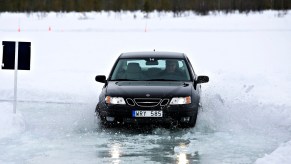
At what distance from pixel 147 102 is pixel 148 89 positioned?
345 millimetres

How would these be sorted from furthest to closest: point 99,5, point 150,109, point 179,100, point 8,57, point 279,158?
point 99,5 → point 8,57 → point 179,100 → point 150,109 → point 279,158

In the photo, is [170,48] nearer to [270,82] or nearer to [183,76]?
[270,82]

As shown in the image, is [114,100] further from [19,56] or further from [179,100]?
[19,56]

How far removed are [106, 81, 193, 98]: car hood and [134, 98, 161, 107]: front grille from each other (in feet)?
0.20

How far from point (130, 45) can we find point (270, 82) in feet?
52.9

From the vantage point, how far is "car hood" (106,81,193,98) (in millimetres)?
9648

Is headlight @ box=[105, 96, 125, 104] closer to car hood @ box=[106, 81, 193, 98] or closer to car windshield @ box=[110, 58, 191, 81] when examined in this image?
car hood @ box=[106, 81, 193, 98]

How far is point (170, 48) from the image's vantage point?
3080 centimetres

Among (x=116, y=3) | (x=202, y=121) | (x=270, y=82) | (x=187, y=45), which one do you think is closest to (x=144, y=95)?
(x=202, y=121)

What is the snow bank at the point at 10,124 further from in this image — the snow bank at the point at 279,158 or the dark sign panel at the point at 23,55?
the snow bank at the point at 279,158

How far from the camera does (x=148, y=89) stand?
9836 mm

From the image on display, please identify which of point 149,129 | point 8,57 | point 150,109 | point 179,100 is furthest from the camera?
point 8,57

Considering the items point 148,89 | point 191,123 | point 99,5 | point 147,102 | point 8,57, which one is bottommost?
point 191,123

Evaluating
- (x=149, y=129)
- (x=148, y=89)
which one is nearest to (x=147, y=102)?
(x=148, y=89)
